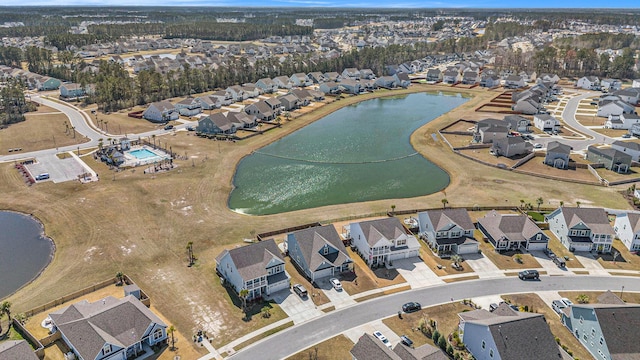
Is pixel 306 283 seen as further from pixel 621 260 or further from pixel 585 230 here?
pixel 621 260

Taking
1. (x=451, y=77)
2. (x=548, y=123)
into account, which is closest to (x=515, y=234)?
(x=548, y=123)

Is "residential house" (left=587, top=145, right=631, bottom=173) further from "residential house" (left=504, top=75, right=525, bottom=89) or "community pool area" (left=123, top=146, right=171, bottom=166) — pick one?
"community pool area" (left=123, top=146, right=171, bottom=166)

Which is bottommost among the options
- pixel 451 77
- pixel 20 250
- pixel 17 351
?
pixel 20 250

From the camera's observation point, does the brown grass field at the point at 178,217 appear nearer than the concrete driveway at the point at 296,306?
No

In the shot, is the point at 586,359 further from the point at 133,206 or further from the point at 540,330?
the point at 133,206

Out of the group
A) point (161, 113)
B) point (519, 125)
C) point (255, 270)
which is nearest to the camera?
point (255, 270)

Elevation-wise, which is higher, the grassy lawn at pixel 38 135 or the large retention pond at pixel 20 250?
the grassy lawn at pixel 38 135

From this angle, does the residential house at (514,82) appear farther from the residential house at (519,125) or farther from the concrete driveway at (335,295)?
the concrete driveway at (335,295)

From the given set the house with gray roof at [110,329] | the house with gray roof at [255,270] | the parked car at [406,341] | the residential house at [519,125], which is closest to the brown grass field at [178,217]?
the house with gray roof at [255,270]
